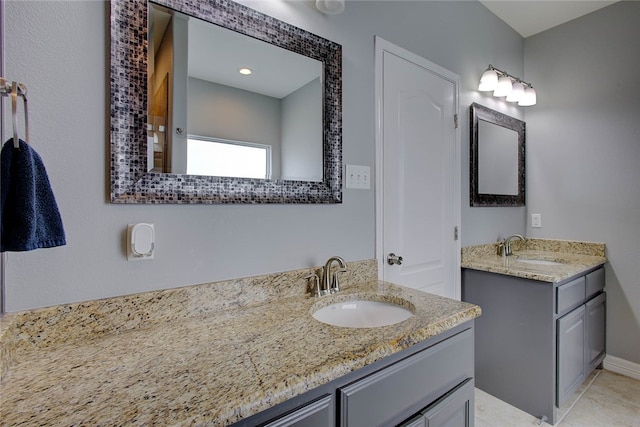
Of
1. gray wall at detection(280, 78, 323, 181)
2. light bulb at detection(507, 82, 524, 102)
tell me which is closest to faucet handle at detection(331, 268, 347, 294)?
gray wall at detection(280, 78, 323, 181)

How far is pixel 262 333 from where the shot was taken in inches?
34.0

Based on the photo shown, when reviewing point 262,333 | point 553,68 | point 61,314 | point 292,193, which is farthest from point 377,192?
point 553,68

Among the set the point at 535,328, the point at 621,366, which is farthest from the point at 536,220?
the point at 535,328

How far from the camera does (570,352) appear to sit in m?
1.77

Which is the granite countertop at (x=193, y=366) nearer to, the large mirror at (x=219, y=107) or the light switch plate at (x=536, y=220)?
the large mirror at (x=219, y=107)

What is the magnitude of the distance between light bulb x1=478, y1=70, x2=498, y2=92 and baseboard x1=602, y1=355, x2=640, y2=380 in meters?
2.09

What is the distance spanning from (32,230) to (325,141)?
39.1 inches

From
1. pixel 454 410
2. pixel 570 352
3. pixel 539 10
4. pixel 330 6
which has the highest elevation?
pixel 539 10

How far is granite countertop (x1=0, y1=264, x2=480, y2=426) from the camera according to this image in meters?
0.54

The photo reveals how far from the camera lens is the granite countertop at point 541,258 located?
67.9 inches

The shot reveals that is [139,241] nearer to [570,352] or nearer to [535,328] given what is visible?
[535,328]

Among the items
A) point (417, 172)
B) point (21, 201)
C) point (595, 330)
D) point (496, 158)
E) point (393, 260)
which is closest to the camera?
point (21, 201)

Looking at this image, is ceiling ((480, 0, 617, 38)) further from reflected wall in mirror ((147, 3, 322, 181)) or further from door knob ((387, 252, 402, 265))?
door knob ((387, 252, 402, 265))

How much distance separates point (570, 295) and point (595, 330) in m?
0.61
